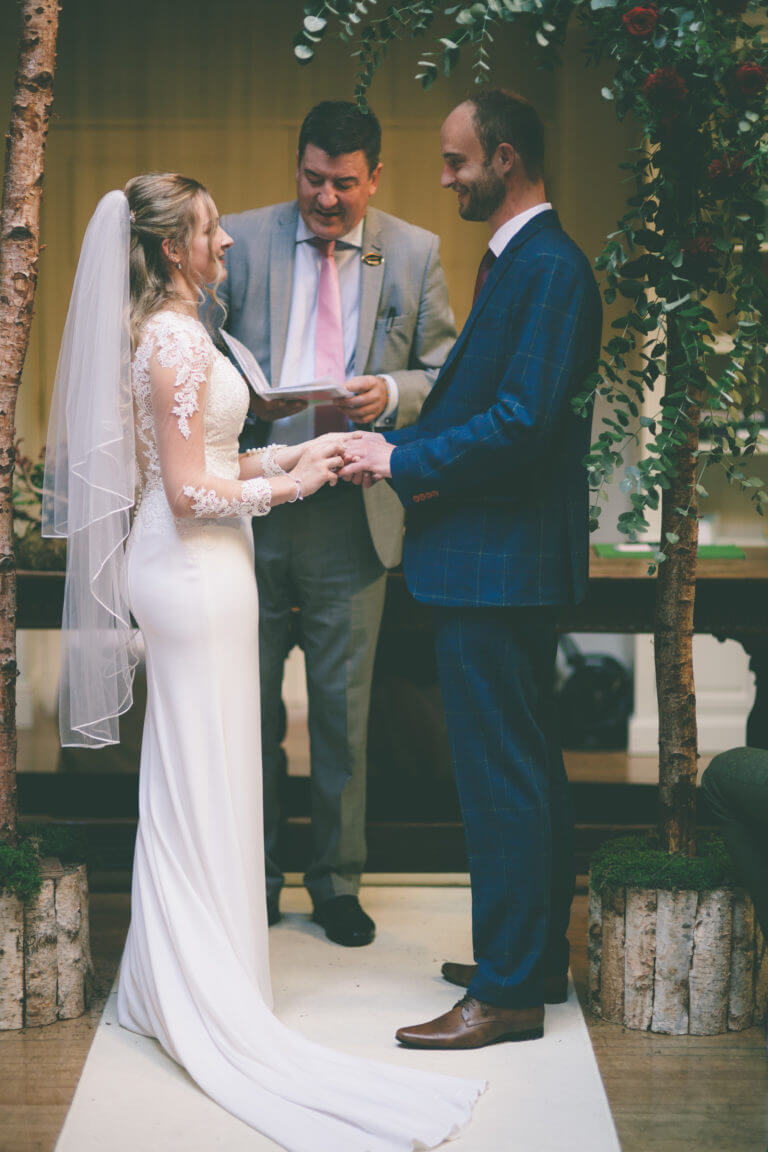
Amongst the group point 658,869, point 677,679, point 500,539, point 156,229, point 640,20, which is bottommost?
point 658,869

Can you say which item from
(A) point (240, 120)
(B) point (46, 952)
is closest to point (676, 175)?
(B) point (46, 952)

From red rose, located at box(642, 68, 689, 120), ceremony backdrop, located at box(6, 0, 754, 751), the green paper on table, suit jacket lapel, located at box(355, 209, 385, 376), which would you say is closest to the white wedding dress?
suit jacket lapel, located at box(355, 209, 385, 376)

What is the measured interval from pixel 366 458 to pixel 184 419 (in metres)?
0.41

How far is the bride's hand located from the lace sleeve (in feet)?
0.53

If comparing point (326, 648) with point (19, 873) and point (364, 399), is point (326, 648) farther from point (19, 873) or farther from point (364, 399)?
point (19, 873)

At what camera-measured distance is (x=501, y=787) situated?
2.54 metres

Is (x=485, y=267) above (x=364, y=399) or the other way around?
above

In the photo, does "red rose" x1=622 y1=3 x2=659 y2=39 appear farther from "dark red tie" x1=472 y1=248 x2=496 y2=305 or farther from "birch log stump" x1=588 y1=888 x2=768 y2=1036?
"birch log stump" x1=588 y1=888 x2=768 y2=1036

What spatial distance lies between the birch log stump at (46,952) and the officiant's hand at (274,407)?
Result: 1.12 metres

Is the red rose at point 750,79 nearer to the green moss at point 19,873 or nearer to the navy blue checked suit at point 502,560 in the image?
the navy blue checked suit at point 502,560

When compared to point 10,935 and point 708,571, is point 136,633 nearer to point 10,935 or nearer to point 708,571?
point 10,935

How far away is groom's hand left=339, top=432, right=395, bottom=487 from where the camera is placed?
8.59 ft

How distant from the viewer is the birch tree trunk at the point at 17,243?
2.62 meters

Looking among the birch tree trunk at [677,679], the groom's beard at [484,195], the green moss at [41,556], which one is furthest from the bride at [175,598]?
the green moss at [41,556]
